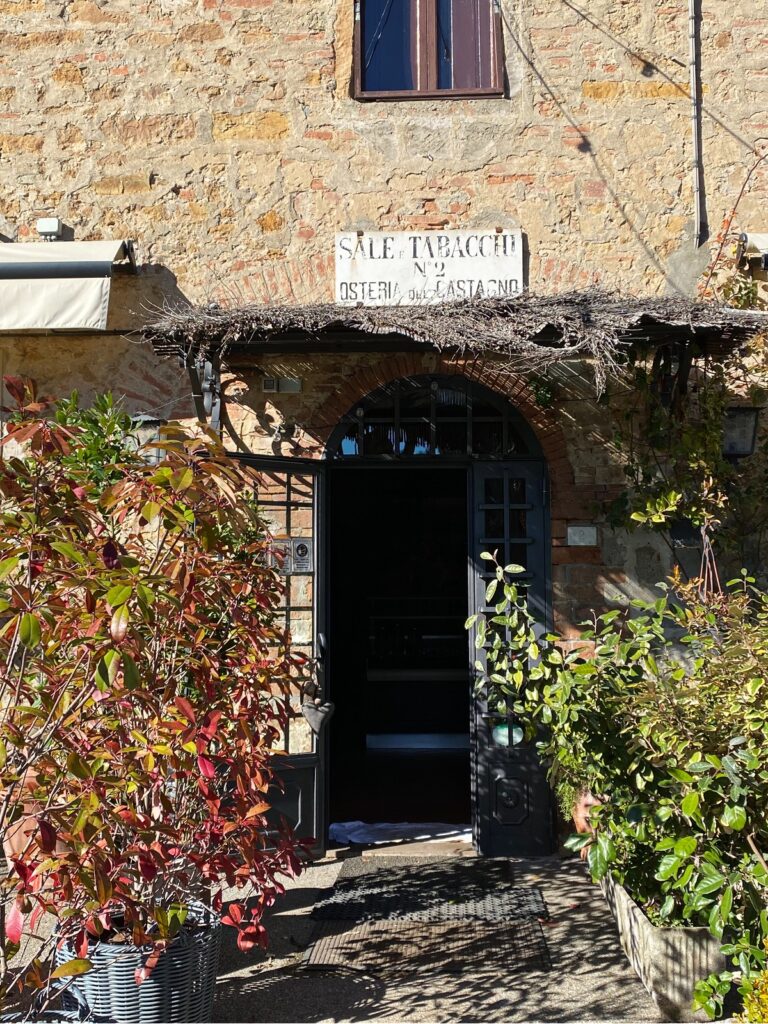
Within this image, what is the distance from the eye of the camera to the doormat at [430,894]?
5000mm

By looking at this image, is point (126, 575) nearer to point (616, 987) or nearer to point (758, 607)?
point (616, 987)

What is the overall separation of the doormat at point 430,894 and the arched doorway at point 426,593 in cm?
38

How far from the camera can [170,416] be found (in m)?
6.41

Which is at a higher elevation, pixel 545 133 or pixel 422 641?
pixel 545 133

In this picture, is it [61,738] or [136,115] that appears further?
[136,115]

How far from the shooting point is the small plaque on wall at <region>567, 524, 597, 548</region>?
20.3ft

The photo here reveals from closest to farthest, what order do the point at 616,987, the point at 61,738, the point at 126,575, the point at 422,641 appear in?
the point at 126,575 < the point at 61,738 < the point at 616,987 < the point at 422,641

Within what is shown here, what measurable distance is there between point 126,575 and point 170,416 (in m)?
3.77

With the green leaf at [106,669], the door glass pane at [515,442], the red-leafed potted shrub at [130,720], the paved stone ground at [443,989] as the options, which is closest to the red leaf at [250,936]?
the red-leafed potted shrub at [130,720]

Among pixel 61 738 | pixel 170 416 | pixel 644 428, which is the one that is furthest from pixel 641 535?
pixel 61 738

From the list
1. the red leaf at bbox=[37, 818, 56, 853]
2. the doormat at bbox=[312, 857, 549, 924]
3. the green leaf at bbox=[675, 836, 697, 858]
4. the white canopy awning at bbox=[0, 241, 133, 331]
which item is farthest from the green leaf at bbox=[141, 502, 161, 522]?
the white canopy awning at bbox=[0, 241, 133, 331]

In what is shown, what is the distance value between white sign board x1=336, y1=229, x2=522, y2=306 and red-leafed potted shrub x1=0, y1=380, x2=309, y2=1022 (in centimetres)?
283

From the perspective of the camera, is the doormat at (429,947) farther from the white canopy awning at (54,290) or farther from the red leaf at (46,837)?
the white canopy awning at (54,290)

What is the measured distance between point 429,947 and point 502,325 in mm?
3112
